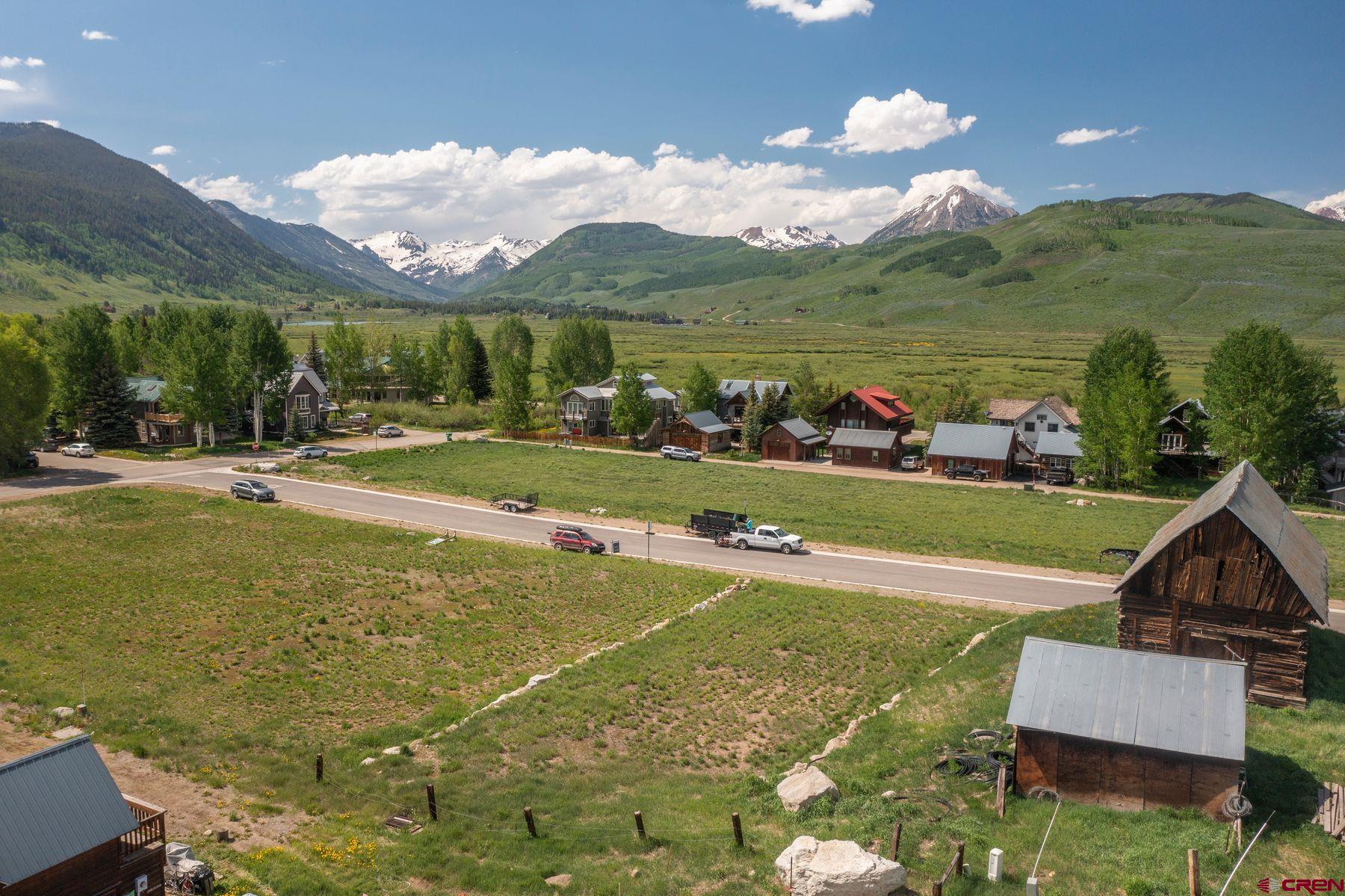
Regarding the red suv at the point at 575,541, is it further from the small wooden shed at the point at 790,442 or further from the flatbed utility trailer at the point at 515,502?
the small wooden shed at the point at 790,442

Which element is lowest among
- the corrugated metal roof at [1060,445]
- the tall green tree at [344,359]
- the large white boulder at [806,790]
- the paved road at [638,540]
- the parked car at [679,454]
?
the large white boulder at [806,790]

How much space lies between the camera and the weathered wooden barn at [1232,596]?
22875 millimetres

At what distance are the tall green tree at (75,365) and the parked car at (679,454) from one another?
181 ft

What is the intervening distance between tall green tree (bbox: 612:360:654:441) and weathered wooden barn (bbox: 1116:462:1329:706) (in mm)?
64240

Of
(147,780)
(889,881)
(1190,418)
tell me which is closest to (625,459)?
(1190,418)

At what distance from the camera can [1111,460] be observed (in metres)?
66.5

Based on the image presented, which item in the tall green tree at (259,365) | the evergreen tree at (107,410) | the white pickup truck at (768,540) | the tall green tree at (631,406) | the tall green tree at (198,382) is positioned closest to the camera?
the white pickup truck at (768,540)

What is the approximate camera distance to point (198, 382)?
71875 millimetres

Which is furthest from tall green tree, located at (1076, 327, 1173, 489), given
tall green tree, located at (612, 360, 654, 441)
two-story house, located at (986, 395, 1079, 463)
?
tall green tree, located at (612, 360, 654, 441)

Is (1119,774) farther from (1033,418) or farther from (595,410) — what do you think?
(595,410)

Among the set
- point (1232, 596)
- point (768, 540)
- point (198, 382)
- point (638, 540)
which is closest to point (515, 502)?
point (638, 540)

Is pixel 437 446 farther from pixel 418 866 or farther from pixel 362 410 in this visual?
pixel 418 866

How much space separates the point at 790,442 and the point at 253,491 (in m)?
49.4

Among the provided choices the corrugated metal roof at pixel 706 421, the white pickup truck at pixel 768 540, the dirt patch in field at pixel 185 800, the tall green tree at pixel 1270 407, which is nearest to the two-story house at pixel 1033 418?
the tall green tree at pixel 1270 407
